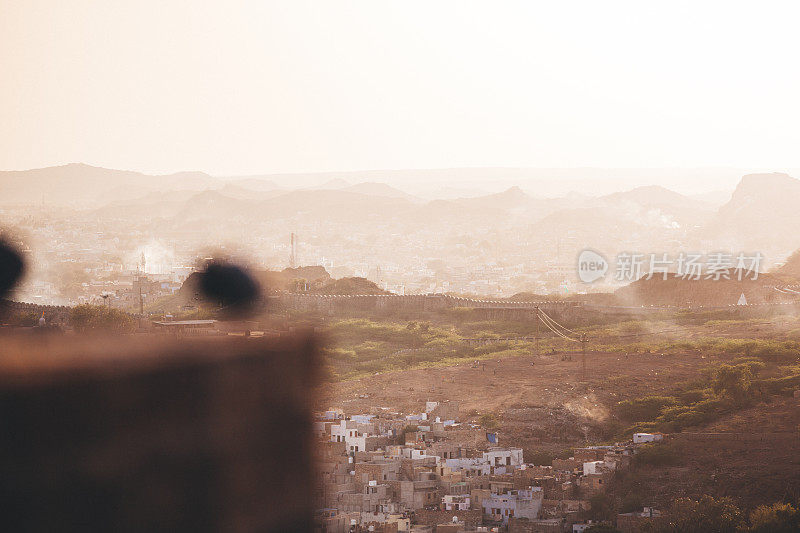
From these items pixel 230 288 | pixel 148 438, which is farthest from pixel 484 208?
pixel 148 438

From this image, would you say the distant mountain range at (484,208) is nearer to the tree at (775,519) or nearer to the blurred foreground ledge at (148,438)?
the tree at (775,519)

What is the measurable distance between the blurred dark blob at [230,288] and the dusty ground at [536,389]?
4899mm

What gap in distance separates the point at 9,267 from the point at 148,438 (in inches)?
1614

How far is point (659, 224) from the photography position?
368 ft

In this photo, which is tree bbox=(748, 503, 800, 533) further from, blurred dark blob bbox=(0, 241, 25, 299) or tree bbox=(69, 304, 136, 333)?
blurred dark blob bbox=(0, 241, 25, 299)

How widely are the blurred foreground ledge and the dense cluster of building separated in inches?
37.8

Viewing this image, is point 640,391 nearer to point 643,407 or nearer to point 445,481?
point 643,407

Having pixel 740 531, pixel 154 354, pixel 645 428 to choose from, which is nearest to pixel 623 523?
pixel 740 531

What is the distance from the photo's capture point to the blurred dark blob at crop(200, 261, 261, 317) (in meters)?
32.5

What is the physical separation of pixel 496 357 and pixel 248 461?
15113mm

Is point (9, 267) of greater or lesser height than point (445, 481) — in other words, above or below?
below

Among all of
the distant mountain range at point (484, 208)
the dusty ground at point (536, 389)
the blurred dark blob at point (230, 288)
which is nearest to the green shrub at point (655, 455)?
the dusty ground at point (536, 389)

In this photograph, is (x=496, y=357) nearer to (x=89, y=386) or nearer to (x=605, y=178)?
(x=89, y=386)

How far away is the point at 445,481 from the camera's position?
63.4 feet
